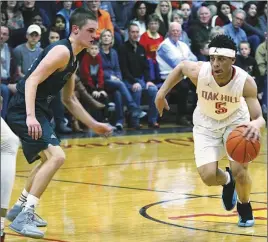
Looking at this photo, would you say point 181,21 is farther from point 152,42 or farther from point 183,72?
point 183,72

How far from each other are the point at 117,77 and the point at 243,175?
25.7 ft

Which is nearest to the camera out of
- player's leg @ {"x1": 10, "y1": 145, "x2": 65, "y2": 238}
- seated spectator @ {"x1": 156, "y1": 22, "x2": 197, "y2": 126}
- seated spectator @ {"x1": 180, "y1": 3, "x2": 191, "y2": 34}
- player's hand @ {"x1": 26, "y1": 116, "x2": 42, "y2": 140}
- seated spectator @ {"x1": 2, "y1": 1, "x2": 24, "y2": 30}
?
player's hand @ {"x1": 26, "y1": 116, "x2": 42, "y2": 140}

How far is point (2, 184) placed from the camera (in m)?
5.41

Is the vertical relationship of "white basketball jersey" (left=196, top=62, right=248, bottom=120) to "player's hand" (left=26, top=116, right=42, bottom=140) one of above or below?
above

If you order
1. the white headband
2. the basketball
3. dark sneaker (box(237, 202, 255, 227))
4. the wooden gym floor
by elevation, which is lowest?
the wooden gym floor

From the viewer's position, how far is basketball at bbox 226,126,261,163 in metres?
6.57

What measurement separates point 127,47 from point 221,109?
7984mm

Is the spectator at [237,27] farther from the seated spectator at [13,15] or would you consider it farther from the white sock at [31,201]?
the white sock at [31,201]

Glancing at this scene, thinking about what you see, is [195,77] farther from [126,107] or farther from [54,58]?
[126,107]

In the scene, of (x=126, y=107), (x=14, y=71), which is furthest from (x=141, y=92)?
(x=14, y=71)

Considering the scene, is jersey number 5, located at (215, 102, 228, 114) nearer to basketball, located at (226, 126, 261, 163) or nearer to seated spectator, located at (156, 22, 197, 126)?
basketball, located at (226, 126, 261, 163)

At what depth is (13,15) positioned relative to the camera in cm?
1422

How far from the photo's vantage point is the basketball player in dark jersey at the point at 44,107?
6.69 meters

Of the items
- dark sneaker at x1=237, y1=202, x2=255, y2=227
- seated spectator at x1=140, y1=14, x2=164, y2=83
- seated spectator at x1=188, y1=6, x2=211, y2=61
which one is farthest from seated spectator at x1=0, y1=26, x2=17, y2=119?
dark sneaker at x1=237, y1=202, x2=255, y2=227
